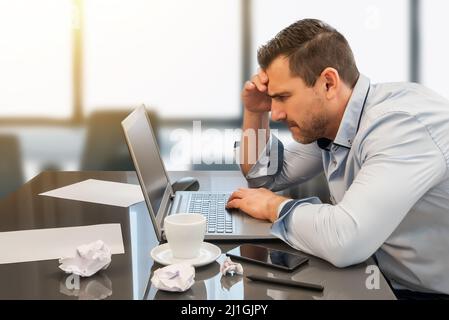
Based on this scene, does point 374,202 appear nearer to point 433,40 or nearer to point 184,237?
point 184,237

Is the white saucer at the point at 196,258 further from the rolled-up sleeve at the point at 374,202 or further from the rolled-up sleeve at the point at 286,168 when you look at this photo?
the rolled-up sleeve at the point at 286,168

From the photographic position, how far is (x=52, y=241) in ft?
3.75

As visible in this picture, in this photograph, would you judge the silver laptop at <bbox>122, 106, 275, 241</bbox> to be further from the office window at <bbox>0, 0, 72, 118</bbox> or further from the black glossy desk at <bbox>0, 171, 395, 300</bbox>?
the office window at <bbox>0, 0, 72, 118</bbox>

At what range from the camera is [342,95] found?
1.32 metres

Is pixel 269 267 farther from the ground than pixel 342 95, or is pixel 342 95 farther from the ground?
pixel 342 95

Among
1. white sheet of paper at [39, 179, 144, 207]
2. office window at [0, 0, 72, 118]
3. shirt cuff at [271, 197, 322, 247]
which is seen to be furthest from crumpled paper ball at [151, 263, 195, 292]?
office window at [0, 0, 72, 118]

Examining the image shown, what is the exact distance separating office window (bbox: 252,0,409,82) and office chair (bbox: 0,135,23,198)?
1.53 m

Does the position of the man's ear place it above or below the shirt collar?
above

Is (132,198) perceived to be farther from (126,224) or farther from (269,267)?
(269,267)

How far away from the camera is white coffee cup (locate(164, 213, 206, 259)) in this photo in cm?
99

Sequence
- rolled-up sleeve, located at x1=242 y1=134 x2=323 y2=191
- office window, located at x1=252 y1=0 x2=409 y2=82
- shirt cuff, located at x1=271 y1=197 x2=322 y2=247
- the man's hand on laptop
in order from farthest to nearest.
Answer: office window, located at x1=252 y1=0 x2=409 y2=82
rolled-up sleeve, located at x1=242 y1=134 x2=323 y2=191
the man's hand on laptop
shirt cuff, located at x1=271 y1=197 x2=322 y2=247

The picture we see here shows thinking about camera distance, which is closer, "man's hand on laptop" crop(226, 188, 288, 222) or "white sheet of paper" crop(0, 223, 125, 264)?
"white sheet of paper" crop(0, 223, 125, 264)

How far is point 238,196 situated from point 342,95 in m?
0.35
